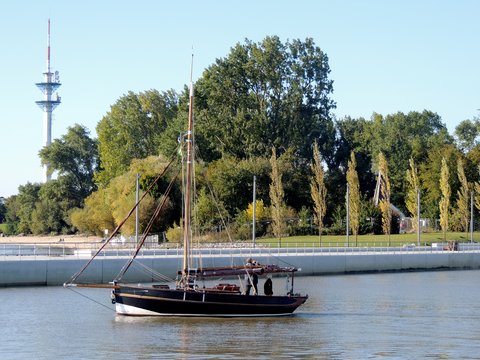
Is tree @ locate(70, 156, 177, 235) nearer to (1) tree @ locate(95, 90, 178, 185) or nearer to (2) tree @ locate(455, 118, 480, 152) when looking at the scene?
(1) tree @ locate(95, 90, 178, 185)

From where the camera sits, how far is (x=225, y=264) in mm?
73500

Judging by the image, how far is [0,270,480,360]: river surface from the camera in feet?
127

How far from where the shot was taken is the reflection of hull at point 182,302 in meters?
48.0

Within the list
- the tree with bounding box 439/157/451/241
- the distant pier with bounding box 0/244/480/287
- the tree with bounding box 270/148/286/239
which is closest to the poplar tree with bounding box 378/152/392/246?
the tree with bounding box 439/157/451/241

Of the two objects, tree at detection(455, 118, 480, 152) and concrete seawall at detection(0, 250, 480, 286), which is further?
tree at detection(455, 118, 480, 152)

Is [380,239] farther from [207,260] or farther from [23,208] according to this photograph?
[23,208]

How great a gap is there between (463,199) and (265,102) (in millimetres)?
25582

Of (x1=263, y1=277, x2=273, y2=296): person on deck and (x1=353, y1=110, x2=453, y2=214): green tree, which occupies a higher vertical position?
(x1=353, y1=110, x2=453, y2=214): green tree

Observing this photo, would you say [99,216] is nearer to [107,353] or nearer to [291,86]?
[291,86]

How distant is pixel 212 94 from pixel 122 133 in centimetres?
2487

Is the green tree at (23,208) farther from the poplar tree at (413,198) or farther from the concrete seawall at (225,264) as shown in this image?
the concrete seawall at (225,264)

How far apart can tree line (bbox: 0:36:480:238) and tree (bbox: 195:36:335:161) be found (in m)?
0.13

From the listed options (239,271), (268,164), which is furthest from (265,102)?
(239,271)

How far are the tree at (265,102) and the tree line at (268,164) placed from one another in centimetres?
13
